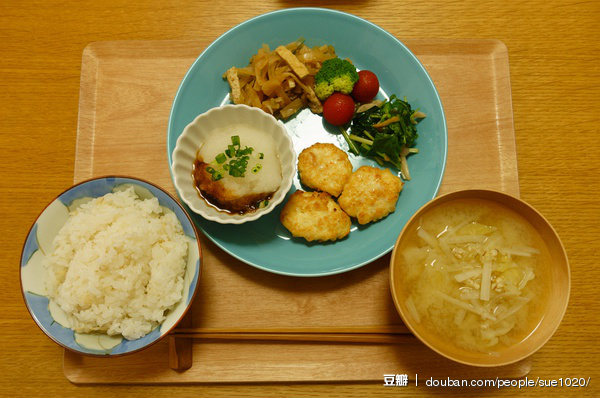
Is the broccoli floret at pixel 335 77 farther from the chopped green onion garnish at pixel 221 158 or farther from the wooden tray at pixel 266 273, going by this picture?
the chopped green onion garnish at pixel 221 158

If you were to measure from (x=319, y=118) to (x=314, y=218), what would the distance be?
72 centimetres

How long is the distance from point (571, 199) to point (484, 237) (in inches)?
37.2

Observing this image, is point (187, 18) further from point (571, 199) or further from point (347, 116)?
point (571, 199)

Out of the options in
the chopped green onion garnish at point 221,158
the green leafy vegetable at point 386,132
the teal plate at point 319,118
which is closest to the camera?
the chopped green onion garnish at point 221,158

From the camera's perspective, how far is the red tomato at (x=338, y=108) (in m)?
2.62

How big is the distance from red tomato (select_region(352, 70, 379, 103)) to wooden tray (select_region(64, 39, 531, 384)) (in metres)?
0.45

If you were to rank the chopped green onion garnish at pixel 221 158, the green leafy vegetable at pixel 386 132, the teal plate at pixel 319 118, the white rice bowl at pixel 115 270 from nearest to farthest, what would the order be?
the white rice bowl at pixel 115 270 → the chopped green onion garnish at pixel 221 158 → the teal plate at pixel 319 118 → the green leafy vegetable at pixel 386 132

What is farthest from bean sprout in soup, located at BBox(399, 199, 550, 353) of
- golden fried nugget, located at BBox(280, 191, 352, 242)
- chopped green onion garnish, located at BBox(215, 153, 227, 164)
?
chopped green onion garnish, located at BBox(215, 153, 227, 164)

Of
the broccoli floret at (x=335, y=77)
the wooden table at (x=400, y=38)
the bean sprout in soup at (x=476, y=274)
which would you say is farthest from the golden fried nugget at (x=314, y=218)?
the wooden table at (x=400, y=38)

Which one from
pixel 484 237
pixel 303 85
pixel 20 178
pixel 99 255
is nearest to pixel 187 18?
pixel 303 85

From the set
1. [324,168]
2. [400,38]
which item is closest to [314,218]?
[324,168]

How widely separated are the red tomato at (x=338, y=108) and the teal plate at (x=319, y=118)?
15 centimetres

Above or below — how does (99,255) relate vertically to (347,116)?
below

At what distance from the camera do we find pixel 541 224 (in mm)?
2221
